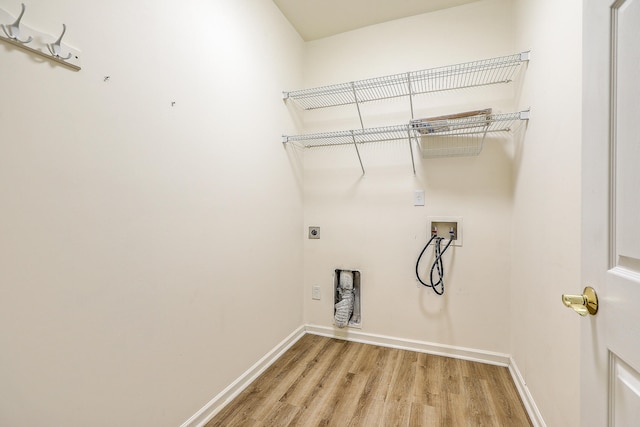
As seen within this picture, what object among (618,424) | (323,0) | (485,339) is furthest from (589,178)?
(323,0)

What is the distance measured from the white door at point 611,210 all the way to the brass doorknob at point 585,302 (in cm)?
1

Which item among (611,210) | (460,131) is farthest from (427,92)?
(611,210)

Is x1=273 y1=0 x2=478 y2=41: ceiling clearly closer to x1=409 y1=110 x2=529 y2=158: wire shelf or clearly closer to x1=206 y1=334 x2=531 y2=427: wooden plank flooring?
x1=409 y1=110 x2=529 y2=158: wire shelf

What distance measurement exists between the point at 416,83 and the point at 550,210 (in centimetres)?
133

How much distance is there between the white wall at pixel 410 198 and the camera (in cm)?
204

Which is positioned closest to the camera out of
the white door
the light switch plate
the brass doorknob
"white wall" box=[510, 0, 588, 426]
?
the white door

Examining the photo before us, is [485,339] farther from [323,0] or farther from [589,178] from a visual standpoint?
[323,0]

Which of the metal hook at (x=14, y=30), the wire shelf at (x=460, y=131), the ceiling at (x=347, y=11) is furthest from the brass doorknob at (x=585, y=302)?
the ceiling at (x=347, y=11)

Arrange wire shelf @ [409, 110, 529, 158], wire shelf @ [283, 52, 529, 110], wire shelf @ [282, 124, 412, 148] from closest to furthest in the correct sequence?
wire shelf @ [409, 110, 529, 158], wire shelf @ [283, 52, 529, 110], wire shelf @ [282, 124, 412, 148]

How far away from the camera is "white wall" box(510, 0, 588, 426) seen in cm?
109

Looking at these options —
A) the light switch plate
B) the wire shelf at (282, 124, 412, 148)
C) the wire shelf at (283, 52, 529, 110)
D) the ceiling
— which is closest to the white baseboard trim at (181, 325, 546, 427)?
the light switch plate

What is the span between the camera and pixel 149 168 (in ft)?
3.97

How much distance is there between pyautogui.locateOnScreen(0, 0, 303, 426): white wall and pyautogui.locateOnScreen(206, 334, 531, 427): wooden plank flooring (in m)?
0.24

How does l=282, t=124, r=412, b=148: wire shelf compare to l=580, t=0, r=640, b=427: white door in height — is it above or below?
above
